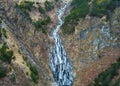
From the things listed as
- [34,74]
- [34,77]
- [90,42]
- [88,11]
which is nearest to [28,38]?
[34,74]

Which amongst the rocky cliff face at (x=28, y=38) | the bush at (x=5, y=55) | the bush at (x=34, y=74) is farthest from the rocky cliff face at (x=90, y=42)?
the bush at (x=5, y=55)

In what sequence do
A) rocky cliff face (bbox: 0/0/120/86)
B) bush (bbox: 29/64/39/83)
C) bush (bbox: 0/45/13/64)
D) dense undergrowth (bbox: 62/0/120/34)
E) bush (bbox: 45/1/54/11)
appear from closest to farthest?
1. bush (bbox: 0/45/13/64)
2. bush (bbox: 29/64/39/83)
3. rocky cliff face (bbox: 0/0/120/86)
4. dense undergrowth (bbox: 62/0/120/34)
5. bush (bbox: 45/1/54/11)

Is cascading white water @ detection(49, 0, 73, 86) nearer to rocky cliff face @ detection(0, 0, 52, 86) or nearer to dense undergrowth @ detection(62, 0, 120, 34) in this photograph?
rocky cliff face @ detection(0, 0, 52, 86)

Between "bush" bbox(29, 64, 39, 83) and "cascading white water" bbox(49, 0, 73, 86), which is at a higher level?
"bush" bbox(29, 64, 39, 83)

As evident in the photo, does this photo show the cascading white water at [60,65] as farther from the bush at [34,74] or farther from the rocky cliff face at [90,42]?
the bush at [34,74]

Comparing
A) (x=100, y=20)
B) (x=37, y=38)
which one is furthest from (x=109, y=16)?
(x=37, y=38)

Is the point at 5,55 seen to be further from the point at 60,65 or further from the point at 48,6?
the point at 48,6

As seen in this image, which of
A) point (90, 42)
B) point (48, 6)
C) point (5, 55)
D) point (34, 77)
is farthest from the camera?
point (48, 6)

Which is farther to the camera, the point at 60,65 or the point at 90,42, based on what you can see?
the point at 90,42

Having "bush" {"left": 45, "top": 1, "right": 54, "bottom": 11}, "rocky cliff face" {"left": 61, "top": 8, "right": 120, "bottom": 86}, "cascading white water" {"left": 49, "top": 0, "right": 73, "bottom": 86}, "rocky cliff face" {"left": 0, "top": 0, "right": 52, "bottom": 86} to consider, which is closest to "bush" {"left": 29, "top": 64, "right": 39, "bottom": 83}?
"rocky cliff face" {"left": 0, "top": 0, "right": 52, "bottom": 86}
